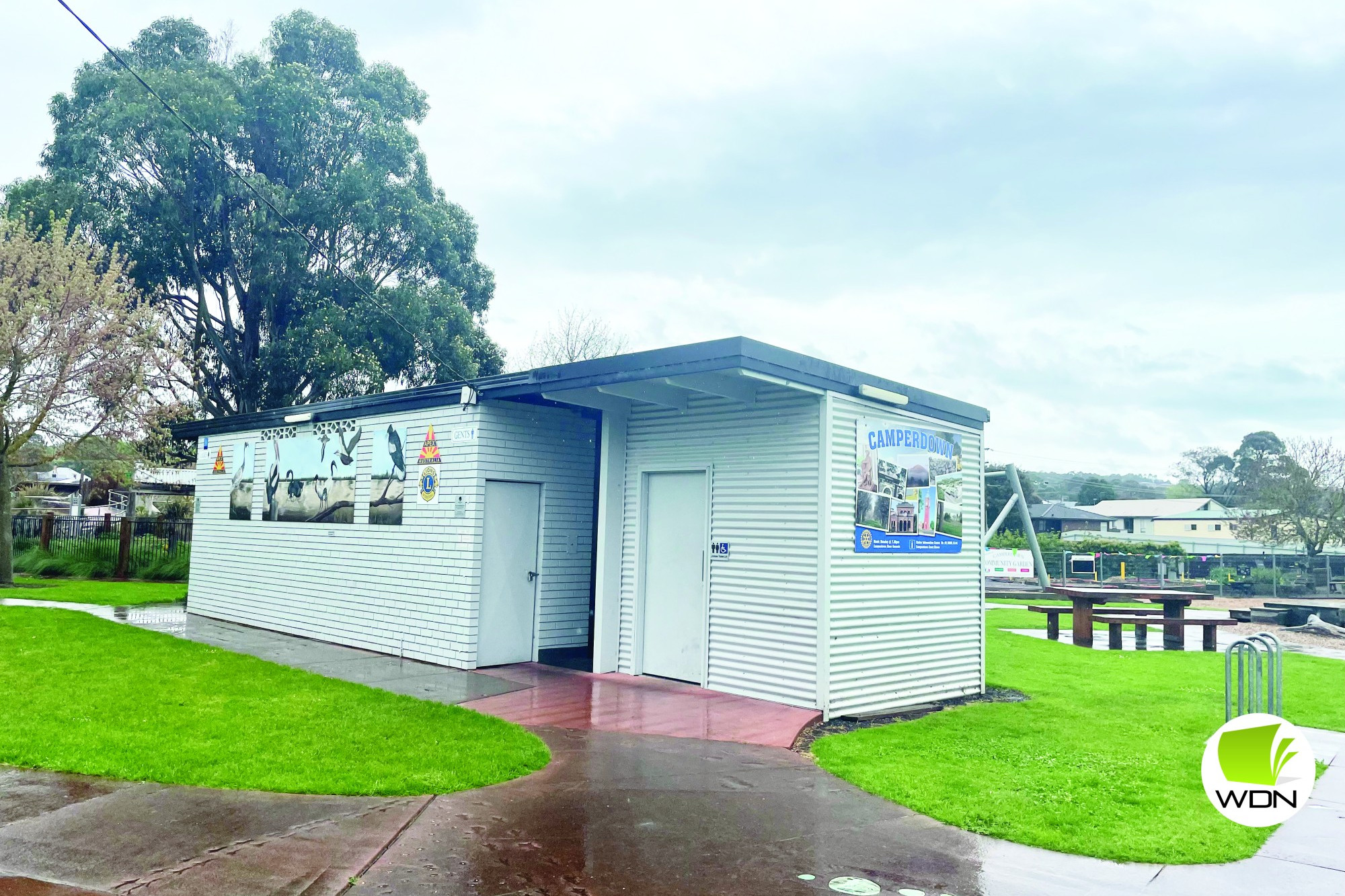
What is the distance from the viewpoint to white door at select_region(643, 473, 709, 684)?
9898 mm

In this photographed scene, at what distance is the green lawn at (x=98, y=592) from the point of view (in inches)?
679

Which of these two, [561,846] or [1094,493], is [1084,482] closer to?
[1094,493]

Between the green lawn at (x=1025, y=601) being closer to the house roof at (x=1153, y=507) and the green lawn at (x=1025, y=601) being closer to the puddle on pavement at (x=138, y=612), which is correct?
→ the puddle on pavement at (x=138, y=612)

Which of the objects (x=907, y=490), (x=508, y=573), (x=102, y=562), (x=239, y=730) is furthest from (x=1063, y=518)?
(x=239, y=730)

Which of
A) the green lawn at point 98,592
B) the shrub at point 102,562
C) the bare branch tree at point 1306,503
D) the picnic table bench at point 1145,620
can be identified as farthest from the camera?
the bare branch tree at point 1306,503

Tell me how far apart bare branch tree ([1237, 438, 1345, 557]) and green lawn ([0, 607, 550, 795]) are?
3822 centimetres

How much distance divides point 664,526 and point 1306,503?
36.6 m

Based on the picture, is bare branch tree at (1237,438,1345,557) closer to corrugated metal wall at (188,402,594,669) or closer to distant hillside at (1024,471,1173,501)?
corrugated metal wall at (188,402,594,669)

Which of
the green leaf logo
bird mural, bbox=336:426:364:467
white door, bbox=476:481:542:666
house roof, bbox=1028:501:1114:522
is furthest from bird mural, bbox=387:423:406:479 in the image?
house roof, bbox=1028:501:1114:522

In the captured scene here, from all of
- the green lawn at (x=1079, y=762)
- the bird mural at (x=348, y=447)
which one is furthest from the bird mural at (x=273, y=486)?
the green lawn at (x=1079, y=762)

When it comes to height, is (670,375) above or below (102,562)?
above

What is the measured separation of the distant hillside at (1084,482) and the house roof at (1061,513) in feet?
95.2

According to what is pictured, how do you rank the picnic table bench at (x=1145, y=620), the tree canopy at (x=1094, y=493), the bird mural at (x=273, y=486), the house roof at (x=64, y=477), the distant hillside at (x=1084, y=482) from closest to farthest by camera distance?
the bird mural at (x=273, y=486), the picnic table bench at (x=1145, y=620), the house roof at (x=64, y=477), the tree canopy at (x=1094, y=493), the distant hillside at (x=1084, y=482)

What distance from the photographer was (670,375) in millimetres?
8516
